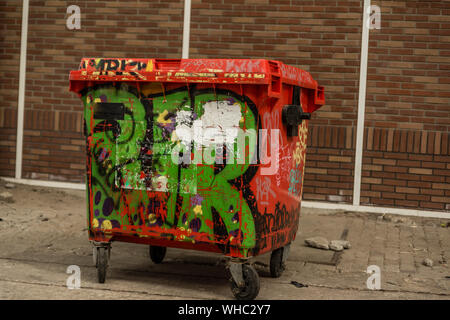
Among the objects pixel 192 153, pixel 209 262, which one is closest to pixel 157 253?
pixel 209 262

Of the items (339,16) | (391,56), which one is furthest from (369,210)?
(339,16)

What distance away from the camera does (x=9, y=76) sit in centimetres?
884

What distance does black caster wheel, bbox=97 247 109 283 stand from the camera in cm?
476

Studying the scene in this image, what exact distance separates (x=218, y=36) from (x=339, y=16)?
1544 millimetres

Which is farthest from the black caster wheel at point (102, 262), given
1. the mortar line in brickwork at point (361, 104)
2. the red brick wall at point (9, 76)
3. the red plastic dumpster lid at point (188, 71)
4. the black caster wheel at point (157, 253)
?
the red brick wall at point (9, 76)

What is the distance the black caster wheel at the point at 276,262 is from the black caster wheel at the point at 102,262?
1.31m

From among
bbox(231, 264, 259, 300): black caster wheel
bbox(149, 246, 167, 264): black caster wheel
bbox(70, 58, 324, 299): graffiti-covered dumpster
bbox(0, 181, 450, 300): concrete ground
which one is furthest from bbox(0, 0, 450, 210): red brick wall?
bbox(231, 264, 259, 300): black caster wheel

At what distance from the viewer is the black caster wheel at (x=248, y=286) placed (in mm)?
4430

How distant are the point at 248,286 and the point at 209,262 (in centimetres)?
131

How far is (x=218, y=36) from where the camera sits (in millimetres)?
8219

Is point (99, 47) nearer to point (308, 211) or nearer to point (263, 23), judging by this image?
point (263, 23)

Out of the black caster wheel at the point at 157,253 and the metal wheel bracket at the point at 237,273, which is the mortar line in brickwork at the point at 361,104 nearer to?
the black caster wheel at the point at 157,253

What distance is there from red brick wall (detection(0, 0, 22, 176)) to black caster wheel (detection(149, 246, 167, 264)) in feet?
13.2

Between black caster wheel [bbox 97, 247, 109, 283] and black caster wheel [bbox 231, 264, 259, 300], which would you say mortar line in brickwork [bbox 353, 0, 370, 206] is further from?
black caster wheel [bbox 97, 247, 109, 283]
